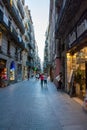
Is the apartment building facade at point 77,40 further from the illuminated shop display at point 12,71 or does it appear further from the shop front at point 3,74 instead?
the illuminated shop display at point 12,71

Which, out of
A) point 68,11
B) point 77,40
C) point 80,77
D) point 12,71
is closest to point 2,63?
point 12,71

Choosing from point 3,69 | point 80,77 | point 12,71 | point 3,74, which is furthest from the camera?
point 12,71

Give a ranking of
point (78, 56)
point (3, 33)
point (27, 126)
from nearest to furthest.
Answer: point (27, 126), point (78, 56), point (3, 33)

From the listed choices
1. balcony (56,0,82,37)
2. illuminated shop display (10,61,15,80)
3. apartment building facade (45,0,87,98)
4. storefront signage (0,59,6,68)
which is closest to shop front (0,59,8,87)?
storefront signage (0,59,6,68)

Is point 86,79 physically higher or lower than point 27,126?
higher

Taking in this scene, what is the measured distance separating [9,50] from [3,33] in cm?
447

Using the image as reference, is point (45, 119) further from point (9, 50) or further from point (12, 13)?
point (12, 13)

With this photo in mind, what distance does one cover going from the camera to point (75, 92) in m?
15.4

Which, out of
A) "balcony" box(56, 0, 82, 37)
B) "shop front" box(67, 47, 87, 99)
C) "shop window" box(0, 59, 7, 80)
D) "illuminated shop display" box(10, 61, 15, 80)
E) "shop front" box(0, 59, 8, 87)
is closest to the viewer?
"balcony" box(56, 0, 82, 37)

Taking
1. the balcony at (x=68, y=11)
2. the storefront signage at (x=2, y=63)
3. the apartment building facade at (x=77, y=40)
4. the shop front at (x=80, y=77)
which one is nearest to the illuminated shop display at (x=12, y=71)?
the storefront signage at (x=2, y=63)

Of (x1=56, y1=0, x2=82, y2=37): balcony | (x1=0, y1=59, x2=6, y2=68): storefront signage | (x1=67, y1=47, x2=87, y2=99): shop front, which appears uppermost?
(x1=56, y1=0, x2=82, y2=37): balcony

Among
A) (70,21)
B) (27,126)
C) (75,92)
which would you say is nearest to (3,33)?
(70,21)

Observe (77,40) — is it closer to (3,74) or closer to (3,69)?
(3,74)

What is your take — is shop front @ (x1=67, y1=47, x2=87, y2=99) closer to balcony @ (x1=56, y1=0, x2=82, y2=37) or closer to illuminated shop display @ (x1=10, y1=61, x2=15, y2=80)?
balcony @ (x1=56, y1=0, x2=82, y2=37)
